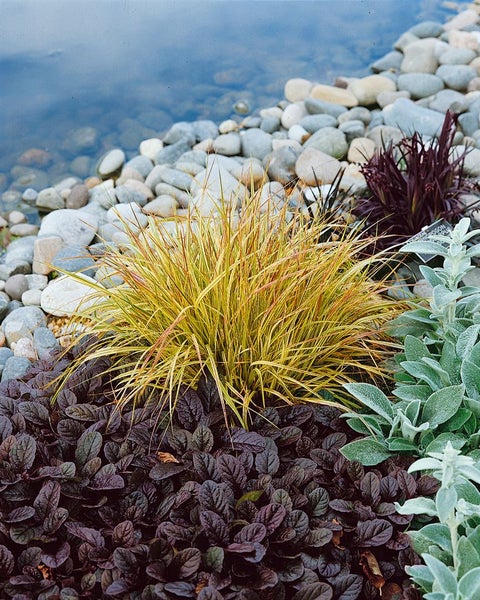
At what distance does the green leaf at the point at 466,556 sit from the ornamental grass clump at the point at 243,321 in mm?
637

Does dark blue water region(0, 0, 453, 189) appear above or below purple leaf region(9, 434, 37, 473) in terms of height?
above

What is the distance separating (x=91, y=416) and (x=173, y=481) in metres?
0.34

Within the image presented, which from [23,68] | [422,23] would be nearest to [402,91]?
[422,23]

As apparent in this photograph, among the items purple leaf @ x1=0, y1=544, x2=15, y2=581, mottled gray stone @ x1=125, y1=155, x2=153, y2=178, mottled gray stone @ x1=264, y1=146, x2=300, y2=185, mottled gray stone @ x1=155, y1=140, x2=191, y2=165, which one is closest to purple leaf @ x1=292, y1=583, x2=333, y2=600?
purple leaf @ x1=0, y1=544, x2=15, y2=581

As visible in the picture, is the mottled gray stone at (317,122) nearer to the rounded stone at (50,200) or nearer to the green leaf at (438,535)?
the rounded stone at (50,200)

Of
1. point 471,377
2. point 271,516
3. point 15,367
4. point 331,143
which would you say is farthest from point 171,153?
point 271,516

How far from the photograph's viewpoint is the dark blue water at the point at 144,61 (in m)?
5.39

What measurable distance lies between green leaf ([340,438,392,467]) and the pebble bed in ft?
4.10

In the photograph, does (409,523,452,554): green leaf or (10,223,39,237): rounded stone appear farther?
(10,223,39,237): rounded stone

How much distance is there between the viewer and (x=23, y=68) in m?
5.58

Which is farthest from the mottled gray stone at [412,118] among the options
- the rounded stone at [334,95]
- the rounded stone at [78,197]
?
the rounded stone at [78,197]

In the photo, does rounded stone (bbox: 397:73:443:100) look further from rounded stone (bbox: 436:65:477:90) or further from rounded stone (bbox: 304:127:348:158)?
rounded stone (bbox: 304:127:348:158)

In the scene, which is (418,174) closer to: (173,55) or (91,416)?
(91,416)

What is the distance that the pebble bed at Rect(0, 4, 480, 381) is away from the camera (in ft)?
9.80
